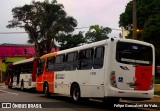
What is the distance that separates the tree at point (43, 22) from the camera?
2386 inches

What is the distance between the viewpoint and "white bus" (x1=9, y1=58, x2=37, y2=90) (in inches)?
1174

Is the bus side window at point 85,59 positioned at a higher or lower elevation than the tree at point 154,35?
lower

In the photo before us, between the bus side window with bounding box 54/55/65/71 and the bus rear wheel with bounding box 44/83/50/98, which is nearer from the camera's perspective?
the bus side window with bounding box 54/55/65/71

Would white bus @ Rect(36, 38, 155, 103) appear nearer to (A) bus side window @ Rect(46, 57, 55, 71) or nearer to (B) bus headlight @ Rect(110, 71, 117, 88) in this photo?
(B) bus headlight @ Rect(110, 71, 117, 88)

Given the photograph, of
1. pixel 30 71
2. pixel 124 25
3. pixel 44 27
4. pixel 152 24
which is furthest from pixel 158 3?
pixel 30 71

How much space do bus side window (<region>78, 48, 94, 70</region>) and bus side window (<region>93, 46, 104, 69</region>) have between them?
0.46 metres

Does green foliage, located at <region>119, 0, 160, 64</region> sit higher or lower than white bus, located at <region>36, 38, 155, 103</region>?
higher

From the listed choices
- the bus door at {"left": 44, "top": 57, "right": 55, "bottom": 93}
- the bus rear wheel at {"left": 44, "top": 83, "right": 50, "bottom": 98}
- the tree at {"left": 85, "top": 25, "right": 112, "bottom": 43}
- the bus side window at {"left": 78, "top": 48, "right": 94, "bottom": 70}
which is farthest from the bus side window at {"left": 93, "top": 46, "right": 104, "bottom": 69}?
the tree at {"left": 85, "top": 25, "right": 112, "bottom": 43}

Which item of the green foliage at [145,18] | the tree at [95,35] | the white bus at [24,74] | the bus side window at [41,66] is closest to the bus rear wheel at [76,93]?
the bus side window at [41,66]

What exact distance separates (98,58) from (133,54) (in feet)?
5.21

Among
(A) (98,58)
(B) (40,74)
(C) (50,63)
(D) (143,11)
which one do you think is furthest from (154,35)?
(A) (98,58)

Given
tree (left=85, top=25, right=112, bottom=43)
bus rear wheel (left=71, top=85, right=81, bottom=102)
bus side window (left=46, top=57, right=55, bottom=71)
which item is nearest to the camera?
bus rear wheel (left=71, top=85, right=81, bottom=102)

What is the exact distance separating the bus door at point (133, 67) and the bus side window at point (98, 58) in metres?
0.86

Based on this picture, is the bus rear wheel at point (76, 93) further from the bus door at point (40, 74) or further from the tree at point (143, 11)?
the tree at point (143, 11)
